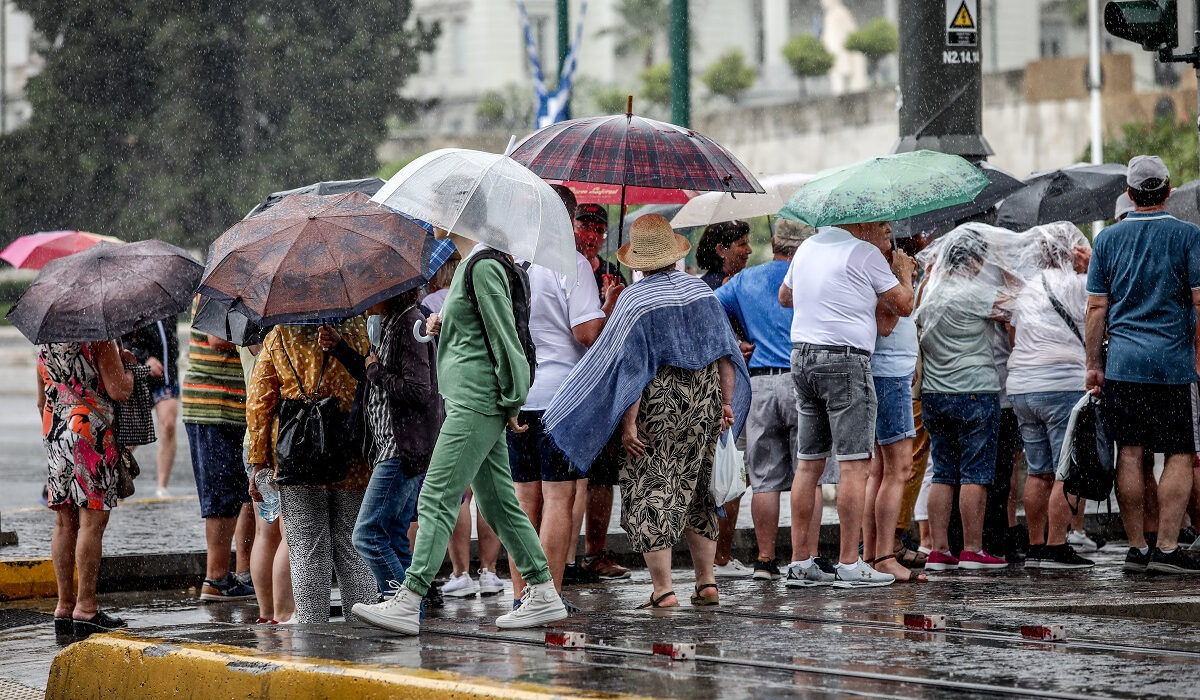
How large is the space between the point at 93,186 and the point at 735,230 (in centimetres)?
3716

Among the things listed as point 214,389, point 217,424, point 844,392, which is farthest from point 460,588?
point 844,392

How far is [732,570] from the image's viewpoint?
9.00 meters

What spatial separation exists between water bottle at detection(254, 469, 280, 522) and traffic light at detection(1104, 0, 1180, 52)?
4.77m

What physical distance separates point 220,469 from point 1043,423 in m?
4.38

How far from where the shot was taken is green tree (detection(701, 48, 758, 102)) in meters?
53.7

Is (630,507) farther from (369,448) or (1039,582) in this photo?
(1039,582)

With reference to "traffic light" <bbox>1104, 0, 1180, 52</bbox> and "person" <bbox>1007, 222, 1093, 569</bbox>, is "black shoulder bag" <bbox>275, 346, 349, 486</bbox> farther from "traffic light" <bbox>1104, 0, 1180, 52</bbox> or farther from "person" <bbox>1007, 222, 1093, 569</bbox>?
"traffic light" <bbox>1104, 0, 1180, 52</bbox>

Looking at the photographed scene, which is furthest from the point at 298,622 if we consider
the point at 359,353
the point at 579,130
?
the point at 579,130

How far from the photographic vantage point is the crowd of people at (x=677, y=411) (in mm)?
6852

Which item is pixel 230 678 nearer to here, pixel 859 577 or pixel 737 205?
pixel 859 577

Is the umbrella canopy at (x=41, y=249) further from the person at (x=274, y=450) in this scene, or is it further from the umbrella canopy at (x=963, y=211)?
the umbrella canopy at (x=963, y=211)

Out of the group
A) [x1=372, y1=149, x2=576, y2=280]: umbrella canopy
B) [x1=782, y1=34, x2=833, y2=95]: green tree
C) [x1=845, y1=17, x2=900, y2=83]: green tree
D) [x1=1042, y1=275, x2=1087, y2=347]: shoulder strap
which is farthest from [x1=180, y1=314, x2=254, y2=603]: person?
[x1=845, y1=17, x2=900, y2=83]: green tree

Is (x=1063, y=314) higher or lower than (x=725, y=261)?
lower

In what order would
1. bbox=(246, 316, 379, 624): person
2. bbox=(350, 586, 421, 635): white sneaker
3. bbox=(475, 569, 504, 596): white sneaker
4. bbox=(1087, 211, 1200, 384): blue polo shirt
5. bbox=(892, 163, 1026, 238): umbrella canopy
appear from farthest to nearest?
bbox=(892, 163, 1026, 238): umbrella canopy, bbox=(475, 569, 504, 596): white sneaker, bbox=(1087, 211, 1200, 384): blue polo shirt, bbox=(246, 316, 379, 624): person, bbox=(350, 586, 421, 635): white sneaker
